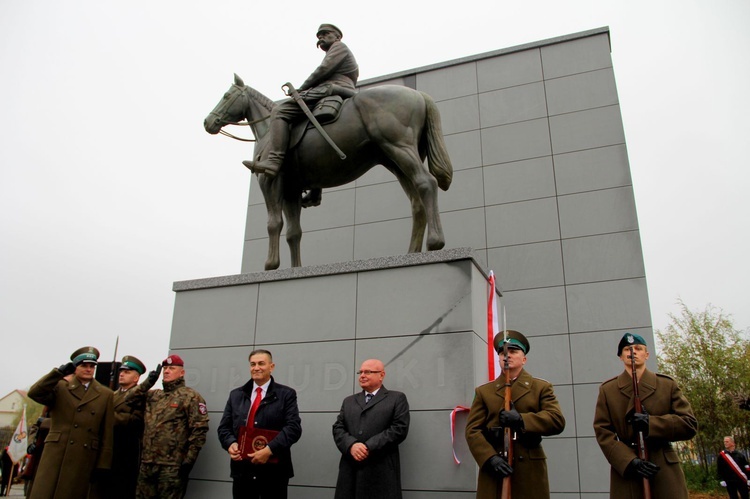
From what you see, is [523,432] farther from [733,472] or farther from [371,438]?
[733,472]

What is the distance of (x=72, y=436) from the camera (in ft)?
17.8

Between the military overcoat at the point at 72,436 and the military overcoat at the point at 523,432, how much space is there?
3.45 metres

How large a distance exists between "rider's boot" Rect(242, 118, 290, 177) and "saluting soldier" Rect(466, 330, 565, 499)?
3.68 meters

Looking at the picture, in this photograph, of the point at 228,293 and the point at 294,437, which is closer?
the point at 294,437

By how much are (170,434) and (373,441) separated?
1.96 meters

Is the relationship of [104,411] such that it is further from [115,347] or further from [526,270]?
[526,270]

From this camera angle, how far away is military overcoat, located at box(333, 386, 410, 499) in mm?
4676

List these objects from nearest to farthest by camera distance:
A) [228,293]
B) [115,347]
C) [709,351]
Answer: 1. [115,347]
2. [228,293]
3. [709,351]

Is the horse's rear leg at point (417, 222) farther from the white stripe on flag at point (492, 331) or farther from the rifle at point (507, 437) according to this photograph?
the rifle at point (507, 437)

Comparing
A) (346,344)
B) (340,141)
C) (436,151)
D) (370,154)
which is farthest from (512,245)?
(346,344)

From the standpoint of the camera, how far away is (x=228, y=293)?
678 centimetres

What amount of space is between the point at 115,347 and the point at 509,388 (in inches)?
166

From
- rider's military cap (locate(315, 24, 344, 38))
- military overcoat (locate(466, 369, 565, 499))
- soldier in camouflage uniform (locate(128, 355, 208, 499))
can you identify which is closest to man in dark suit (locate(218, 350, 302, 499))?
soldier in camouflage uniform (locate(128, 355, 208, 499))

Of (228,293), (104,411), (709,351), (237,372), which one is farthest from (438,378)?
(709,351)
